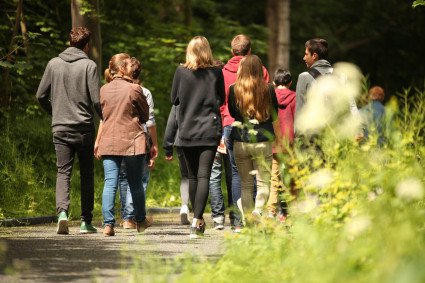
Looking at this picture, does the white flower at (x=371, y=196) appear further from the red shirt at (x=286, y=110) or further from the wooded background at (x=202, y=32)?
the wooded background at (x=202, y=32)

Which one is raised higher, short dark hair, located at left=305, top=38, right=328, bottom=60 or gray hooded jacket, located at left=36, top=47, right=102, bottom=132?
short dark hair, located at left=305, top=38, right=328, bottom=60

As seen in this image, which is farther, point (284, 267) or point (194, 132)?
point (194, 132)

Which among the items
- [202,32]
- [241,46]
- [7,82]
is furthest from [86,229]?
[202,32]

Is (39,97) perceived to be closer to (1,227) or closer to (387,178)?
(1,227)

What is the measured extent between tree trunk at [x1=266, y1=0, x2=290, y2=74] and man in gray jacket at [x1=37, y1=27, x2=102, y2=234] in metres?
20.4

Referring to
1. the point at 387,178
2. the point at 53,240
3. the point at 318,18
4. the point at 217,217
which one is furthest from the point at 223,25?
the point at 387,178

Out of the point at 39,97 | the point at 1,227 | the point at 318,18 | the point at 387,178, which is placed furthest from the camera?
the point at 318,18

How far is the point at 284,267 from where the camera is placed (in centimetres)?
788

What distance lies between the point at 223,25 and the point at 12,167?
1322 centimetres

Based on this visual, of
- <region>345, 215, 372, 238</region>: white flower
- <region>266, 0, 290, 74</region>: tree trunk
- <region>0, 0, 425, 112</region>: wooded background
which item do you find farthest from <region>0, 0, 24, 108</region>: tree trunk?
<region>266, 0, 290, 74</region>: tree trunk

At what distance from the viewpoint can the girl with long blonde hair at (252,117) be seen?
12.5 meters

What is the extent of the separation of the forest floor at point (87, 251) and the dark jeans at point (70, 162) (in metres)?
0.37

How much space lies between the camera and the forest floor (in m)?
9.30

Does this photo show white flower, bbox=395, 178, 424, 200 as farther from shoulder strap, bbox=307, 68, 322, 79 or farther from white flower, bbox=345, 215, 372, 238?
shoulder strap, bbox=307, 68, 322, 79
